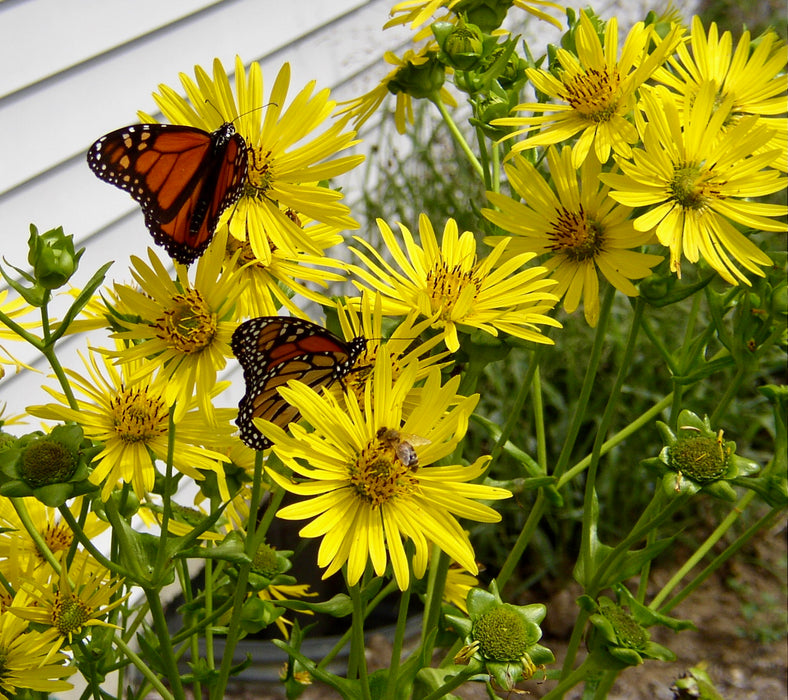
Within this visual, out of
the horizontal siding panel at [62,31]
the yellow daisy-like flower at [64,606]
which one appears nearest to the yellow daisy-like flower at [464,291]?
the yellow daisy-like flower at [64,606]

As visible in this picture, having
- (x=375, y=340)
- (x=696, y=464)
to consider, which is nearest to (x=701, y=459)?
(x=696, y=464)

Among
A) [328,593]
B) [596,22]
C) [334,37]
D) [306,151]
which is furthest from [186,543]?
[334,37]

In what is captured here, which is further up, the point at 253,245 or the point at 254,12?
the point at 254,12

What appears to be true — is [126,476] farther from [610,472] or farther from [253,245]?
[610,472]

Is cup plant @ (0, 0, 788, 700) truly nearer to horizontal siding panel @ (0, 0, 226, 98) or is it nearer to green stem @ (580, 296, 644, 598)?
green stem @ (580, 296, 644, 598)

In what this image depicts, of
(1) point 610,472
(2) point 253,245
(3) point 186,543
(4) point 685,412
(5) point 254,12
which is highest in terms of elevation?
(5) point 254,12

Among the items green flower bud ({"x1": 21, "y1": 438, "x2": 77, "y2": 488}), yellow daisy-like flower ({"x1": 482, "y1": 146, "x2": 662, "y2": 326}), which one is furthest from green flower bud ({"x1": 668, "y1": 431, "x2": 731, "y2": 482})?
green flower bud ({"x1": 21, "y1": 438, "x2": 77, "y2": 488})

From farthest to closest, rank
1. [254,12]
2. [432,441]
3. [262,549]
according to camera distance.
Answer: [254,12] → [262,549] → [432,441]

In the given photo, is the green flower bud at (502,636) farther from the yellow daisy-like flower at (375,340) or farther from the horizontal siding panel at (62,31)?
the horizontal siding panel at (62,31)
